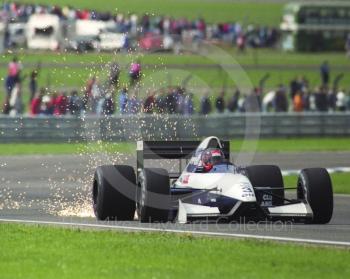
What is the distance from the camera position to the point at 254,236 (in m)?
14.6

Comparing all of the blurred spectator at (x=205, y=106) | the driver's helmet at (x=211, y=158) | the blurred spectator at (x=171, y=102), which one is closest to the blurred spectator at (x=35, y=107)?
the blurred spectator at (x=171, y=102)

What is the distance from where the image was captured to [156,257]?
13047 mm

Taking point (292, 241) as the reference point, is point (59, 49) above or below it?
above

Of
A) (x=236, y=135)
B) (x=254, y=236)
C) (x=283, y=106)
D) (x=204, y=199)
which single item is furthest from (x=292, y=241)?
(x=283, y=106)

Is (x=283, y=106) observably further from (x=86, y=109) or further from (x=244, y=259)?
(x=244, y=259)

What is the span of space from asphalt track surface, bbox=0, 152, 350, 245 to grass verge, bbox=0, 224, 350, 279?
90cm

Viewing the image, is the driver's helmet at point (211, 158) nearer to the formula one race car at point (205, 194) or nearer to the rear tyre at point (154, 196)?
the formula one race car at point (205, 194)

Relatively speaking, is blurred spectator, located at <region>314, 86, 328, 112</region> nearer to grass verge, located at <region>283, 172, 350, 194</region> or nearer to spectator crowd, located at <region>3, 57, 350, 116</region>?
spectator crowd, located at <region>3, 57, 350, 116</region>

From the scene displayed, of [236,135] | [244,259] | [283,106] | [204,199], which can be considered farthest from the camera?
[283,106]

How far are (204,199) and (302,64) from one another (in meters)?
46.5

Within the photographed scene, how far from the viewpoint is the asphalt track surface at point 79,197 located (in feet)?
50.2

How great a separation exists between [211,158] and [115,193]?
1265 mm

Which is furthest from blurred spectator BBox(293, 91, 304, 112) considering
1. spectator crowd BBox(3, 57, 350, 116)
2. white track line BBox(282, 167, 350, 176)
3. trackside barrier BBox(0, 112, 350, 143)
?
white track line BBox(282, 167, 350, 176)

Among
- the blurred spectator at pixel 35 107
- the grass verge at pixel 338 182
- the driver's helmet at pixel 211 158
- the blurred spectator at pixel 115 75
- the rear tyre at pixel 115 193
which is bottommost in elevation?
the grass verge at pixel 338 182
